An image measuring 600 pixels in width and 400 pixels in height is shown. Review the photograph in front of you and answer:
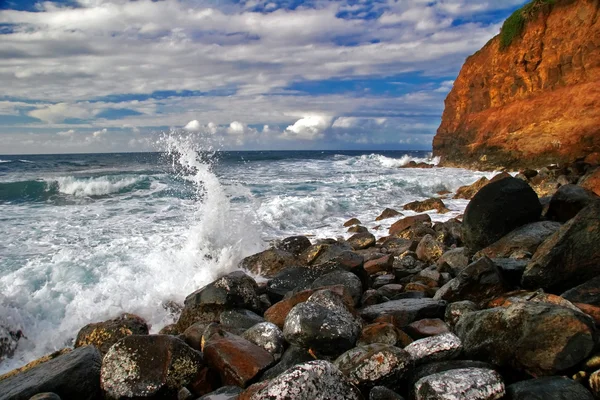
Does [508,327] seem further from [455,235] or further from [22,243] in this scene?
[22,243]

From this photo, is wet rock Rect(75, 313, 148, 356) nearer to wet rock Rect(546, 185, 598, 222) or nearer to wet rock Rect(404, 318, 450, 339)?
wet rock Rect(404, 318, 450, 339)

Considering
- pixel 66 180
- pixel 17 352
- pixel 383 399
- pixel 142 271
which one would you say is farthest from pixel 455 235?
pixel 66 180

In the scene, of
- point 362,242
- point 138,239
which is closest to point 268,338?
point 362,242

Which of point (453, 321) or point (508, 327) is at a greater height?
point (508, 327)

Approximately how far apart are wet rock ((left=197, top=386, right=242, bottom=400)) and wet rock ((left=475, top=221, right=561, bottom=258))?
4.67 metres

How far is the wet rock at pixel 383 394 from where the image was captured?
3.02 meters

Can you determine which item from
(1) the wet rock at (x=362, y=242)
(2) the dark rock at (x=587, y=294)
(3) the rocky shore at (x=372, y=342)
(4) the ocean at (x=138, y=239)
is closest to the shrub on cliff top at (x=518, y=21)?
(4) the ocean at (x=138, y=239)

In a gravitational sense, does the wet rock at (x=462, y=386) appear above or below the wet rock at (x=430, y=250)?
above

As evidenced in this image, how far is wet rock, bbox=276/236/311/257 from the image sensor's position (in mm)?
9359

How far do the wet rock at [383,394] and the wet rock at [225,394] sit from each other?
1067 millimetres

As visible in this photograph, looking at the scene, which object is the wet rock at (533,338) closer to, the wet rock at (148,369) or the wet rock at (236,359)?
the wet rock at (236,359)

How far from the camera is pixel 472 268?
5117 millimetres

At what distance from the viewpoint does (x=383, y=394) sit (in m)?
3.04

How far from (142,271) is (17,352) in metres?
2.66
